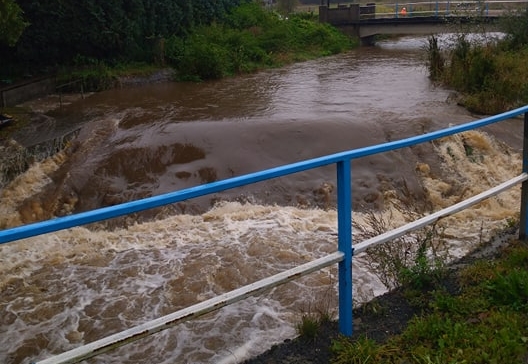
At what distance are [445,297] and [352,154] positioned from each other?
1.10 metres

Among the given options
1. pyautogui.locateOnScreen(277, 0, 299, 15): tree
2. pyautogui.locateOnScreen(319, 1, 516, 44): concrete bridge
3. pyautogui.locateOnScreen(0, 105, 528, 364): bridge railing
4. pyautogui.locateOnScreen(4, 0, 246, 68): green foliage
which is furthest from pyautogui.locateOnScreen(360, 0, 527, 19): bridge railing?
pyautogui.locateOnScreen(0, 105, 528, 364): bridge railing

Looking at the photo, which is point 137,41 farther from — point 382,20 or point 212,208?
point 382,20

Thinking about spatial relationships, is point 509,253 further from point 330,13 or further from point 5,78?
point 330,13

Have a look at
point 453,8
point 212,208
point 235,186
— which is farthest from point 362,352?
point 453,8

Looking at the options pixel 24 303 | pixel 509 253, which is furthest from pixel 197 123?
pixel 509 253

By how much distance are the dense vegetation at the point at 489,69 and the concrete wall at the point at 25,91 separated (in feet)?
35.3

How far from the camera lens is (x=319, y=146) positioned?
1025 centimetres

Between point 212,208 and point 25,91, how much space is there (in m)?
9.42

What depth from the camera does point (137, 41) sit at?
771 inches

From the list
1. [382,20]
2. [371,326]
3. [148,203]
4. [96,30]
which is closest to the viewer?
[148,203]

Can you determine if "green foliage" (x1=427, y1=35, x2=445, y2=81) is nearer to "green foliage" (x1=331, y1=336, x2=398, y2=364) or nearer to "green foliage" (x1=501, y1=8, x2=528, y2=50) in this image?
"green foliage" (x1=501, y1=8, x2=528, y2=50)

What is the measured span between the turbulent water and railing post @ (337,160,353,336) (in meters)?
0.90

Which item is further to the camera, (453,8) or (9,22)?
(453,8)

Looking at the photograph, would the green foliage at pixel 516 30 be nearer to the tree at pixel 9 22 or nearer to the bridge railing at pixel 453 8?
the bridge railing at pixel 453 8
